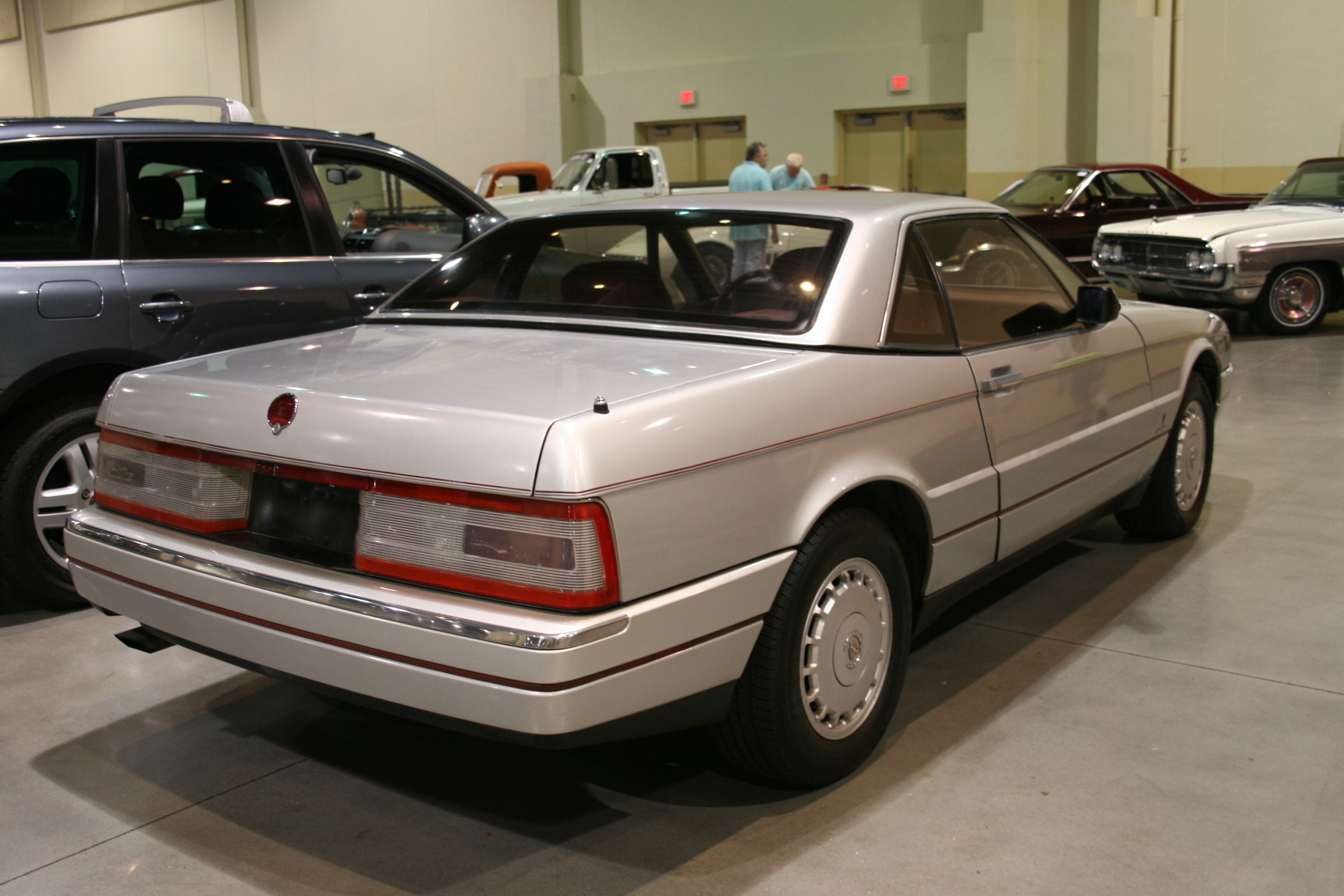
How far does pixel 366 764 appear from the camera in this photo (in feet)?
9.94

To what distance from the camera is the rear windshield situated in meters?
3.05

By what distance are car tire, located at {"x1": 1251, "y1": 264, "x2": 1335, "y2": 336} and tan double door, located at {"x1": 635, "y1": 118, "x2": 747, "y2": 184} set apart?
38.2ft

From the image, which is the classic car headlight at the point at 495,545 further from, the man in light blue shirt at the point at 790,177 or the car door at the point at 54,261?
the man in light blue shirt at the point at 790,177

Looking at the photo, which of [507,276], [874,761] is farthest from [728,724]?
[507,276]

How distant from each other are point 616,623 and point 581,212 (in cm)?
187

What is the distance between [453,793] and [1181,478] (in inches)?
129

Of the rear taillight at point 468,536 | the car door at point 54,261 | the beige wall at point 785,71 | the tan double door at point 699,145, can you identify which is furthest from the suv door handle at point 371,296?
the tan double door at point 699,145

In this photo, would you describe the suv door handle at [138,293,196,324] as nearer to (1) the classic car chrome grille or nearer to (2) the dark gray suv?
(2) the dark gray suv

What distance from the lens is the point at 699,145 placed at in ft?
70.4

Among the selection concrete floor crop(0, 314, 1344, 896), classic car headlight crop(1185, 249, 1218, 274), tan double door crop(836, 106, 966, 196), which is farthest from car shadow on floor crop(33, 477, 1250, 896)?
tan double door crop(836, 106, 966, 196)

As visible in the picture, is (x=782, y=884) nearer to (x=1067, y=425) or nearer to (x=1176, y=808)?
(x=1176, y=808)

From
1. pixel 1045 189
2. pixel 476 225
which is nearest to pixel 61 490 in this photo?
pixel 476 225

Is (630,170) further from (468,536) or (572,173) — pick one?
(468,536)

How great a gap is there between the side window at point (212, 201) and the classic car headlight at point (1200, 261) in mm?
8397
